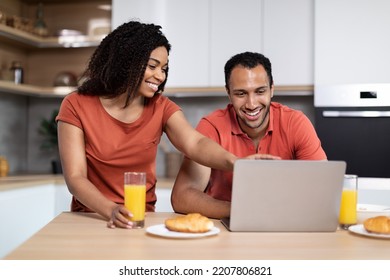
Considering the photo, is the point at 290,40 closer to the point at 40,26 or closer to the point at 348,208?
the point at 40,26

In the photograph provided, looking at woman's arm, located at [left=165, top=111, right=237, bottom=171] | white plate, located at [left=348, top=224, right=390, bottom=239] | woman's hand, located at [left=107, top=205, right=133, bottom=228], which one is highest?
woman's arm, located at [left=165, top=111, right=237, bottom=171]

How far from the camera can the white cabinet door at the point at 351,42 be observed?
3.02 metres

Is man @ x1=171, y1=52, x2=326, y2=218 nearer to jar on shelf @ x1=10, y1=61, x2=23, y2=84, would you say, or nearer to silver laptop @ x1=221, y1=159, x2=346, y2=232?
silver laptop @ x1=221, y1=159, x2=346, y2=232

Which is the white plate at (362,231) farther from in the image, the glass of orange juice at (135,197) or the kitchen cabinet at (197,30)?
the kitchen cabinet at (197,30)

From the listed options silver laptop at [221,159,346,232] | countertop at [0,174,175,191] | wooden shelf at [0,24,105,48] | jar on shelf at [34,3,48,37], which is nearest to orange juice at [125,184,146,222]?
silver laptop at [221,159,346,232]

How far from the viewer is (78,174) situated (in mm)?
1615

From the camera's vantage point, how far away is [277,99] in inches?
141

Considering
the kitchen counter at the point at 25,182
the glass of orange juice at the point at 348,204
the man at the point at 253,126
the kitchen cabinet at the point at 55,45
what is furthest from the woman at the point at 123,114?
the kitchen cabinet at the point at 55,45

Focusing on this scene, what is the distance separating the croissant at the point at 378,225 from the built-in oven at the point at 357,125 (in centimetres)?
185

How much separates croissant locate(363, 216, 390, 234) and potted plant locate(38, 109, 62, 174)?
2744 mm

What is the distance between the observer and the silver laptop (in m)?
1.23

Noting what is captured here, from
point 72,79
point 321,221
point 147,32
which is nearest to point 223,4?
point 72,79

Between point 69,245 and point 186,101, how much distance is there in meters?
2.69

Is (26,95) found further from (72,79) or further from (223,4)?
(223,4)
